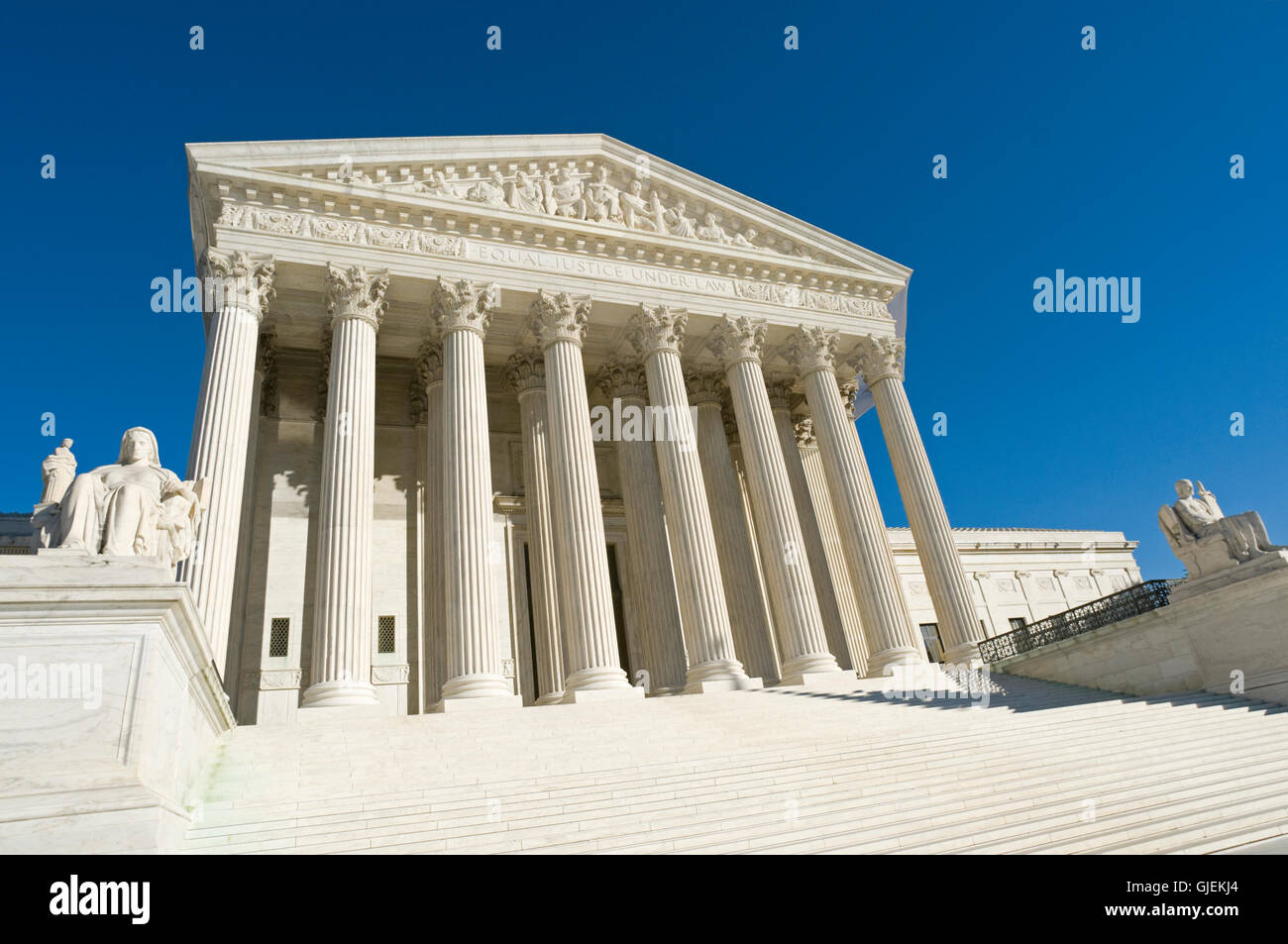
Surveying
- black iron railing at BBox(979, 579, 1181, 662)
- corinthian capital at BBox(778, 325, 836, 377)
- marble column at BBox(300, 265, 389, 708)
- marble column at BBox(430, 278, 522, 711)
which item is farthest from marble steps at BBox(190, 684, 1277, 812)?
corinthian capital at BBox(778, 325, 836, 377)

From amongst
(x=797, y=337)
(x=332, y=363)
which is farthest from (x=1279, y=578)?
(x=332, y=363)

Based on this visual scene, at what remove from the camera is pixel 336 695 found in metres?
15.5

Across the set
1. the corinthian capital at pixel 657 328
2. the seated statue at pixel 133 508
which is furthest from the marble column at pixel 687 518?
the seated statue at pixel 133 508

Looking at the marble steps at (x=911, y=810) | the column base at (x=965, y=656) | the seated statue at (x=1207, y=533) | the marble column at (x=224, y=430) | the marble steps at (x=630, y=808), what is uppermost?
the marble column at (x=224, y=430)

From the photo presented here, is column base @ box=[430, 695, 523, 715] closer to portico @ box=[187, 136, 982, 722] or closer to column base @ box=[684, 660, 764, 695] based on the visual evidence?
portico @ box=[187, 136, 982, 722]

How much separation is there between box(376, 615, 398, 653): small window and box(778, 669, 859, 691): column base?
12.1 meters

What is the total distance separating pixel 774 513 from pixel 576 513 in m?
6.36

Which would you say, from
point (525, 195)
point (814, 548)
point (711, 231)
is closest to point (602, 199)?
point (525, 195)

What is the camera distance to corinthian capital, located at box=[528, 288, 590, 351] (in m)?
22.3

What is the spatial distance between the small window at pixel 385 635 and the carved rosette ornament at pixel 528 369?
856cm

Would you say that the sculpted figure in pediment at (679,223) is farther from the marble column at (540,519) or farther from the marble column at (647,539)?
the marble column at (540,519)

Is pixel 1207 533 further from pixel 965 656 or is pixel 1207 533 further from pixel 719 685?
pixel 719 685

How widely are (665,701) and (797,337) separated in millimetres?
14550

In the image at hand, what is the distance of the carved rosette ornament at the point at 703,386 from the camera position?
2767 centimetres
